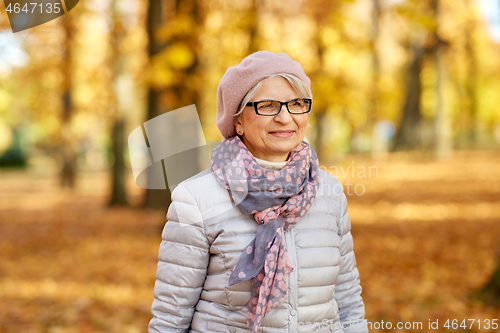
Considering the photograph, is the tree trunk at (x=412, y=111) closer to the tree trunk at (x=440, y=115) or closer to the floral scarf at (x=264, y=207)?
the tree trunk at (x=440, y=115)

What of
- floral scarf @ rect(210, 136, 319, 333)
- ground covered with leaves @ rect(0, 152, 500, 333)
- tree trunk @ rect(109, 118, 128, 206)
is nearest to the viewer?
floral scarf @ rect(210, 136, 319, 333)

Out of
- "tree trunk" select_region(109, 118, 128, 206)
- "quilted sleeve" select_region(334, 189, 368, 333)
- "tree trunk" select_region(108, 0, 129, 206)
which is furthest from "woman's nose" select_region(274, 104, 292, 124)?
"tree trunk" select_region(109, 118, 128, 206)

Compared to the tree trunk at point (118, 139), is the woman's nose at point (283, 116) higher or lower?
lower

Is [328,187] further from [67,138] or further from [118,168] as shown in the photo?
[67,138]

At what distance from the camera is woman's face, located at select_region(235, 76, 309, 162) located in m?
1.90

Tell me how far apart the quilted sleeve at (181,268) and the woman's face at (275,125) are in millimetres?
375

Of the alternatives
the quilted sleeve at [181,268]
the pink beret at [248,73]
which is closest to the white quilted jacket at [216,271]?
the quilted sleeve at [181,268]

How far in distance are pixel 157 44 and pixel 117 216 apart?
4640 millimetres

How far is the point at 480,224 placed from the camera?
334 inches

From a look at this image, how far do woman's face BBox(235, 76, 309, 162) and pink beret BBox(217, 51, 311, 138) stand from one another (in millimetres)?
44

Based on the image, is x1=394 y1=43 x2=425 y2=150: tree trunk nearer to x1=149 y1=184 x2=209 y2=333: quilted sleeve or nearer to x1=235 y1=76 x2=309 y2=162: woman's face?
x1=235 y1=76 x2=309 y2=162: woman's face

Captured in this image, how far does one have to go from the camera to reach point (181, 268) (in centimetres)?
186

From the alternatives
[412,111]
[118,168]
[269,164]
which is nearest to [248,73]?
[269,164]

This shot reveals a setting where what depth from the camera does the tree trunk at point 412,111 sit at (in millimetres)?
20844
